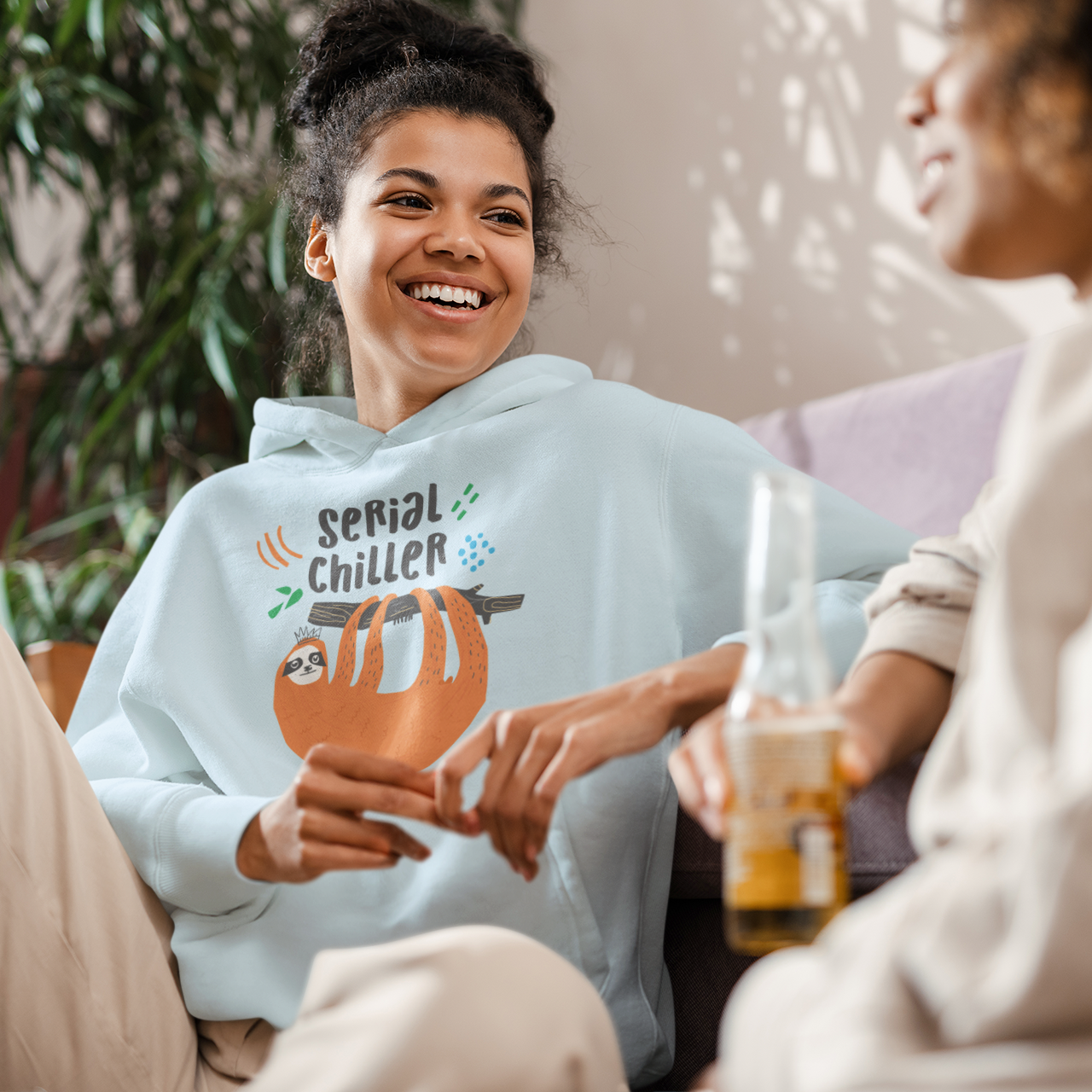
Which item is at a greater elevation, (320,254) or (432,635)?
(320,254)

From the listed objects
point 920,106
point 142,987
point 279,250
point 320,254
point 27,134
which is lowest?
point 142,987

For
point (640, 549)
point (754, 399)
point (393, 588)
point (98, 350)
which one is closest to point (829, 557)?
point (640, 549)

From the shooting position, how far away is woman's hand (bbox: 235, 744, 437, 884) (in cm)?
81

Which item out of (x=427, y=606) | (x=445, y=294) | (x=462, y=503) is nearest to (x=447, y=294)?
(x=445, y=294)

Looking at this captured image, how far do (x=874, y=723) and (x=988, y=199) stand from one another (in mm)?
306

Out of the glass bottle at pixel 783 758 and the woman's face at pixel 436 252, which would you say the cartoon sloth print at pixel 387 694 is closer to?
the woman's face at pixel 436 252

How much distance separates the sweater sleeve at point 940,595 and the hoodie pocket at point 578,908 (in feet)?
1.08

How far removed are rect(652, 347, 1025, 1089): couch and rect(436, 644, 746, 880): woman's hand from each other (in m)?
0.16

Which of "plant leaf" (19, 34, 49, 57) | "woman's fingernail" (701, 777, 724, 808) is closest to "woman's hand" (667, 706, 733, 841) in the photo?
"woman's fingernail" (701, 777, 724, 808)

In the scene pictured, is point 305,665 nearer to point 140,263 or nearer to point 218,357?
point 218,357

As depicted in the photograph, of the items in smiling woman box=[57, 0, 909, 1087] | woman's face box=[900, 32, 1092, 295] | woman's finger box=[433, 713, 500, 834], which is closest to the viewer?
woman's face box=[900, 32, 1092, 295]

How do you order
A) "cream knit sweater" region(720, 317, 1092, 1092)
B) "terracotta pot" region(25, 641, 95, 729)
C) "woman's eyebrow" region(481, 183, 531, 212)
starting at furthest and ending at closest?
"terracotta pot" region(25, 641, 95, 729) < "woman's eyebrow" region(481, 183, 531, 212) < "cream knit sweater" region(720, 317, 1092, 1092)

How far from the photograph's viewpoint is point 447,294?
128 cm

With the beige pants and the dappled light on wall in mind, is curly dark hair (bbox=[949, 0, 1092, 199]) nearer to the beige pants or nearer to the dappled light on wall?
the beige pants
